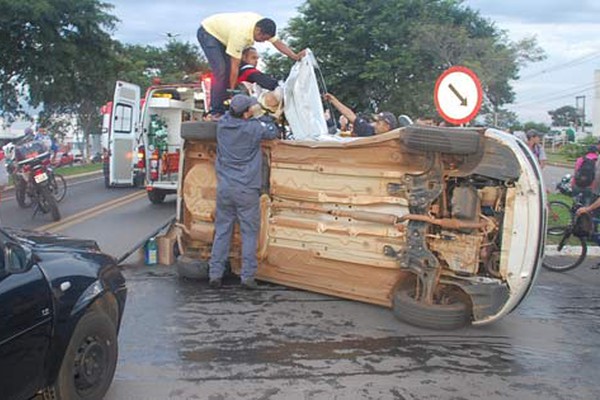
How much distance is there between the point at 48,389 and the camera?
328cm

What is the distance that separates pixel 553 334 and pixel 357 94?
73.8ft

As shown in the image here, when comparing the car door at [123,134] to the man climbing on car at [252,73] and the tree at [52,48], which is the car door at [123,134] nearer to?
the tree at [52,48]

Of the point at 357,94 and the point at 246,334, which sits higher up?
the point at 357,94

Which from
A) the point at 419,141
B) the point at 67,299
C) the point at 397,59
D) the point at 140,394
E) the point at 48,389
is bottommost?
the point at 140,394

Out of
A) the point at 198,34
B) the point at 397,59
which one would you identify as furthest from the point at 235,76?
the point at 397,59

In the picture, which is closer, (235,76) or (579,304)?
(579,304)

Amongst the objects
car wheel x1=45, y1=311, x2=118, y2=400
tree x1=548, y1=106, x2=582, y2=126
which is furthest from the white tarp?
tree x1=548, y1=106, x2=582, y2=126

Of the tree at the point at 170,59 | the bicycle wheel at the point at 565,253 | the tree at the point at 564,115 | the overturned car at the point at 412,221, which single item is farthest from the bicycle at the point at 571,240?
the tree at the point at 564,115

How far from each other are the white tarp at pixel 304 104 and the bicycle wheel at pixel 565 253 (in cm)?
346

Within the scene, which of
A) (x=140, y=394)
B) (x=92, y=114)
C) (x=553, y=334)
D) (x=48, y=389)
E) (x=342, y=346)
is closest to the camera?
(x=48, y=389)

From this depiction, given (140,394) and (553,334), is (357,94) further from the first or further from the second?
(140,394)

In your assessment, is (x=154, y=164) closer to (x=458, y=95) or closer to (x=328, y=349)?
(x=458, y=95)

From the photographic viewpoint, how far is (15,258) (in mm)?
3189

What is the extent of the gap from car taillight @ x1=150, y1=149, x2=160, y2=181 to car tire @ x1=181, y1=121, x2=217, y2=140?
7.30 m
